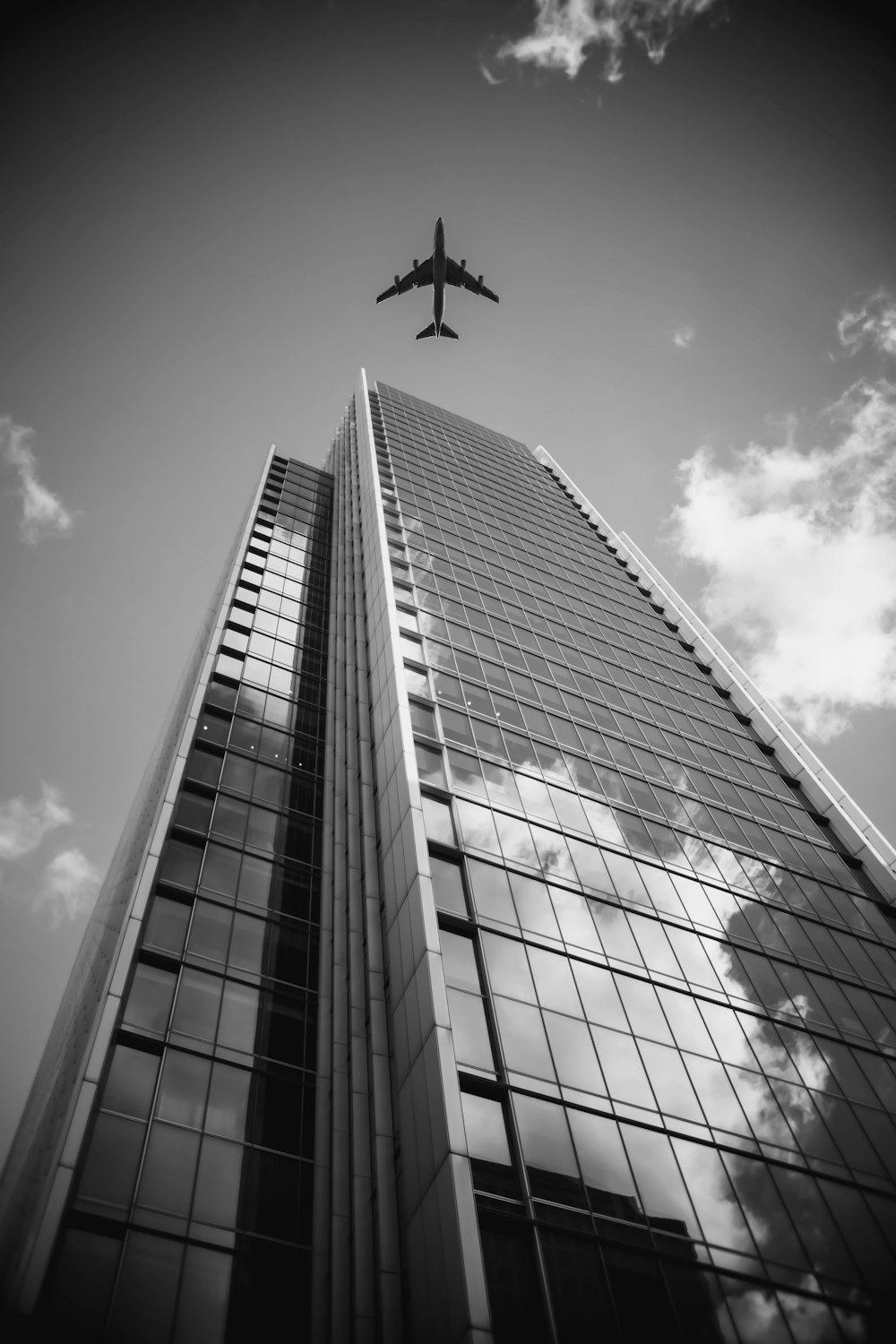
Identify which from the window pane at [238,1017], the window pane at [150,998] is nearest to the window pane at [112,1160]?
the window pane at [150,998]

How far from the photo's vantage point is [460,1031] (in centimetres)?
1711

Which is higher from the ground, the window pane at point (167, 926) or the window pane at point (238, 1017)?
the window pane at point (167, 926)

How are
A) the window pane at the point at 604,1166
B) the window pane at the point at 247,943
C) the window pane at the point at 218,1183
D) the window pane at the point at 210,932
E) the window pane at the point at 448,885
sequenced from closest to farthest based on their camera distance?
1. the window pane at the point at 604,1166
2. the window pane at the point at 218,1183
3. the window pane at the point at 448,885
4. the window pane at the point at 210,932
5. the window pane at the point at 247,943

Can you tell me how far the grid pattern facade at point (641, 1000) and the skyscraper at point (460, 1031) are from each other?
0.09 m

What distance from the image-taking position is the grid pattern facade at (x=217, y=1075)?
14.4 m

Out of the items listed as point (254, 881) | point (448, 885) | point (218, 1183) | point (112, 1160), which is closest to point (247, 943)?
point (254, 881)

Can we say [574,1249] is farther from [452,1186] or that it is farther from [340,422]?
[340,422]

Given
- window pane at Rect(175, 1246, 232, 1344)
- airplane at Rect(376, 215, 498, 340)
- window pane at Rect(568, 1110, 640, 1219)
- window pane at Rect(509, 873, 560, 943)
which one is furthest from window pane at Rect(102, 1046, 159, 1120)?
airplane at Rect(376, 215, 498, 340)

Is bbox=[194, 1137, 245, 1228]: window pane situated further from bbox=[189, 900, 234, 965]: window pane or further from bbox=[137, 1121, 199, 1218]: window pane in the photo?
bbox=[189, 900, 234, 965]: window pane

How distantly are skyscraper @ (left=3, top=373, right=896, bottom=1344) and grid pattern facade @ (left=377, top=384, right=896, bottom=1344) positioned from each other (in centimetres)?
9

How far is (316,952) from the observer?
23.5 m

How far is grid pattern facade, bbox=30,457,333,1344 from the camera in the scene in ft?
47.3

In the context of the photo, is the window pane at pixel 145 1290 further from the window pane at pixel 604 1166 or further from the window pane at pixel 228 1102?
the window pane at pixel 604 1166

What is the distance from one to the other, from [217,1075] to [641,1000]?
10.8 m
